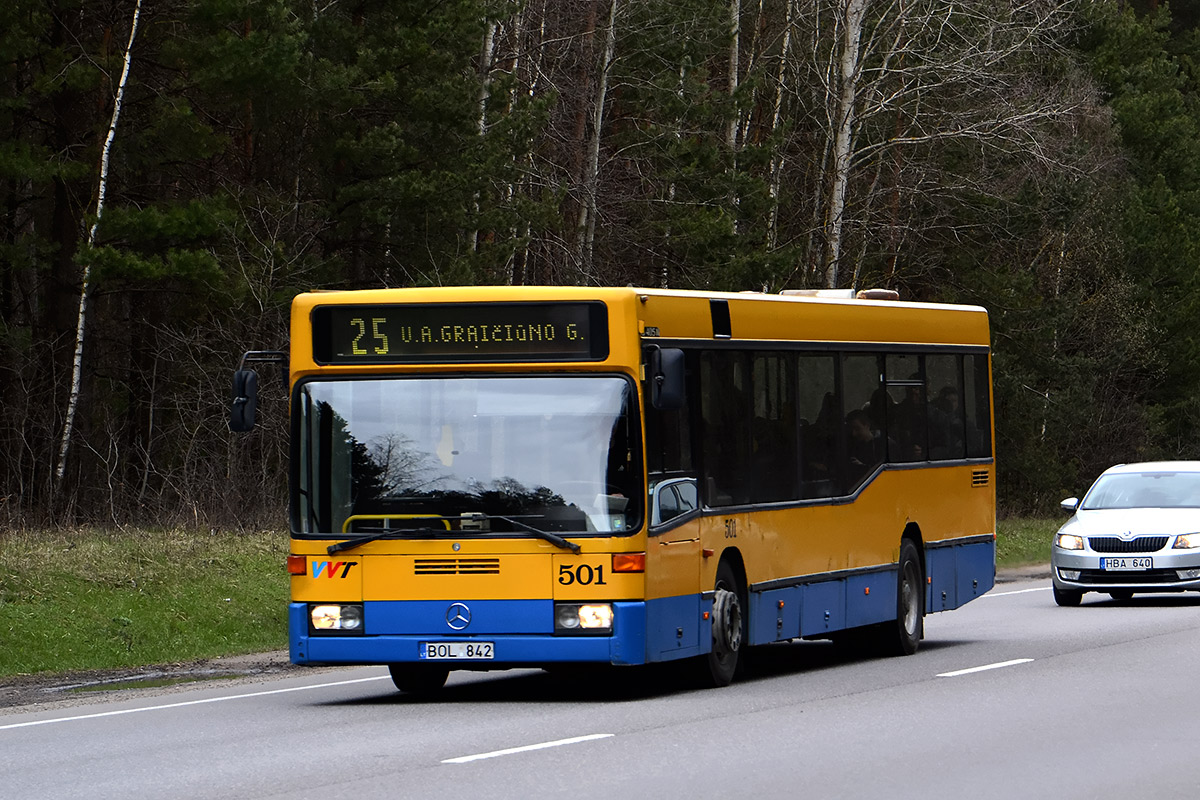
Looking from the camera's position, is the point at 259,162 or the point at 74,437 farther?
the point at 259,162

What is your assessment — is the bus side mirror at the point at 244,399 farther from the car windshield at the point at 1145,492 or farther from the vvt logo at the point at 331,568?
the car windshield at the point at 1145,492

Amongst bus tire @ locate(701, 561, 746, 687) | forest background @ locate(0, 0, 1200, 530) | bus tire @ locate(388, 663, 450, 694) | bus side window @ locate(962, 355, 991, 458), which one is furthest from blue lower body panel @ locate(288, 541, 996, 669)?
forest background @ locate(0, 0, 1200, 530)

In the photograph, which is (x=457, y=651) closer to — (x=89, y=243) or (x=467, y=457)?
(x=467, y=457)

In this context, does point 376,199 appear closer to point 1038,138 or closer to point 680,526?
point 1038,138

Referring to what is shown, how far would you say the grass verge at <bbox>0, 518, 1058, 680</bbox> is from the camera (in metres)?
19.8

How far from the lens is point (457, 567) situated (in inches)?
563

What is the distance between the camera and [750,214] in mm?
43250

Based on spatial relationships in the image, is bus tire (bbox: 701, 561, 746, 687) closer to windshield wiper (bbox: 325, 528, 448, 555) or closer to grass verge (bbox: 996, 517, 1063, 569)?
windshield wiper (bbox: 325, 528, 448, 555)

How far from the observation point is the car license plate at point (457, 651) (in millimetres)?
14211

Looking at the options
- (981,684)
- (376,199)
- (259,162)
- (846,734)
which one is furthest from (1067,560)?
(259,162)

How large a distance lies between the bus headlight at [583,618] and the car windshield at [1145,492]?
13.1m

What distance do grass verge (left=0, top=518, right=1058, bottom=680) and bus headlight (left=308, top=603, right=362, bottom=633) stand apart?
201 inches

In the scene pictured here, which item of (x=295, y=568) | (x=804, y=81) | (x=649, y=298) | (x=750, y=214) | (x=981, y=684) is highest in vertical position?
(x=804, y=81)

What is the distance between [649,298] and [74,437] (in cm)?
2391
